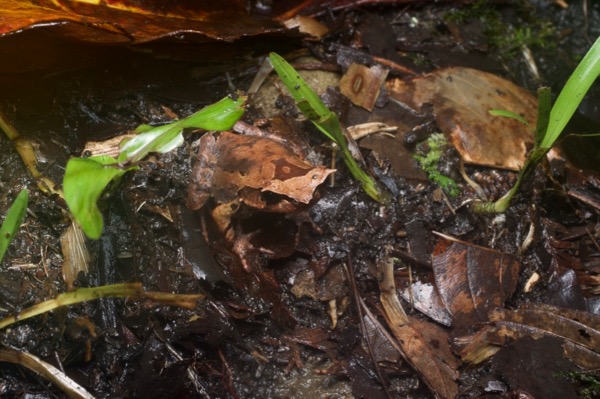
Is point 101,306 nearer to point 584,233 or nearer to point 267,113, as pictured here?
point 267,113

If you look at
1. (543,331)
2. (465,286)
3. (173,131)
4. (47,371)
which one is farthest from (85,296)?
(543,331)

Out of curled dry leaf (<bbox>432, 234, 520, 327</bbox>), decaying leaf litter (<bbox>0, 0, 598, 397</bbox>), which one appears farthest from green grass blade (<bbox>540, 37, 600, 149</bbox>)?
curled dry leaf (<bbox>432, 234, 520, 327</bbox>)

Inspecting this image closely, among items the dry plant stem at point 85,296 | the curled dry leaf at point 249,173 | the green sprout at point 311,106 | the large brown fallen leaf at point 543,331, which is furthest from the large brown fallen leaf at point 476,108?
the dry plant stem at point 85,296

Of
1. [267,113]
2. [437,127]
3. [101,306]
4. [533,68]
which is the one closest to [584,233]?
[437,127]

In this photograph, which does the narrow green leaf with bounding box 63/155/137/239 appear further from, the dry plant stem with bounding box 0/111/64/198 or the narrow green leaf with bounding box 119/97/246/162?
the dry plant stem with bounding box 0/111/64/198

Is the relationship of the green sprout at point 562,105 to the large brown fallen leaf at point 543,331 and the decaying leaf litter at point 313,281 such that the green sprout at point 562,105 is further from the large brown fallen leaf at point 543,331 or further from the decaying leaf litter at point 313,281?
the large brown fallen leaf at point 543,331

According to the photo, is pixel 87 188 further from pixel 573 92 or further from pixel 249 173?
pixel 573 92
